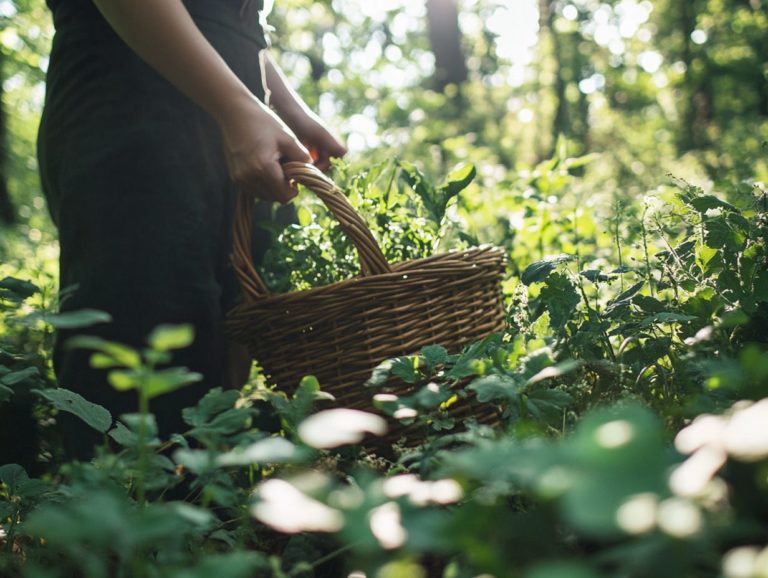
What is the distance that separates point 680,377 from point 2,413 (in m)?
1.59

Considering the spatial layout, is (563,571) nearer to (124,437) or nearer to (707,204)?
(124,437)

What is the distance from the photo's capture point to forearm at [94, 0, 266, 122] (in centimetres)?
161

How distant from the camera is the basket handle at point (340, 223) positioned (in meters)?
1.54

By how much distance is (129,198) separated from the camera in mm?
1750

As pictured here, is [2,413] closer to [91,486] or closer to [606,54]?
[91,486]

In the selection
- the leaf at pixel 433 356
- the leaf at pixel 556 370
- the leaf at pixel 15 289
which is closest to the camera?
the leaf at pixel 556 370

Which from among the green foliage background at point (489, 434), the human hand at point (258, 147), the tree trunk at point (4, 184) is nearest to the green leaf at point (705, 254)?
the green foliage background at point (489, 434)

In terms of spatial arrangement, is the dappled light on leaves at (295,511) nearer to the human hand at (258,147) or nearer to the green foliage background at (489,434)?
the green foliage background at (489,434)

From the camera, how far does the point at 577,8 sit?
1820 cm

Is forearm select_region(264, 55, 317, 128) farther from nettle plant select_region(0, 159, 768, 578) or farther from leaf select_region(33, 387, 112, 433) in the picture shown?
leaf select_region(33, 387, 112, 433)

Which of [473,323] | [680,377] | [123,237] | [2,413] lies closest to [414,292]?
[473,323]

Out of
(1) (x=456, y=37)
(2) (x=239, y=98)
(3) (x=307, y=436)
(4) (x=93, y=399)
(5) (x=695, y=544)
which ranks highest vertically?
(1) (x=456, y=37)

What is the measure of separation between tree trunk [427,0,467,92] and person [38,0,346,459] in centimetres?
1092

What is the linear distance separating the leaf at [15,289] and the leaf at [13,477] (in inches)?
13.3
